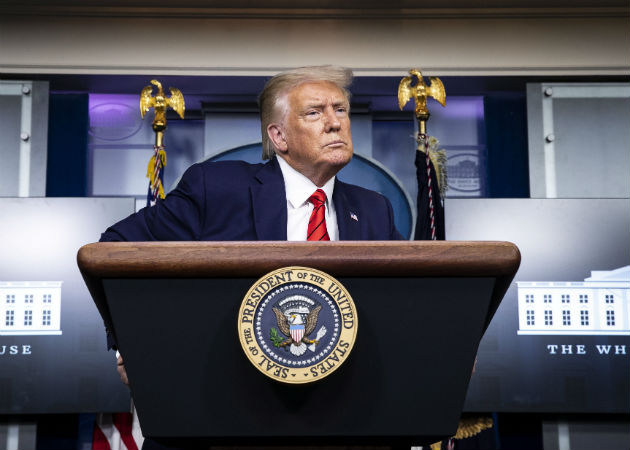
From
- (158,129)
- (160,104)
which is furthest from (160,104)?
(158,129)

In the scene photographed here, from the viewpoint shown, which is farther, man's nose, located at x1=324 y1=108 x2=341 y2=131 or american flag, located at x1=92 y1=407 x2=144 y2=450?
american flag, located at x1=92 y1=407 x2=144 y2=450

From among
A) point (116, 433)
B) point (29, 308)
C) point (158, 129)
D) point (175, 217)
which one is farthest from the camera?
point (116, 433)

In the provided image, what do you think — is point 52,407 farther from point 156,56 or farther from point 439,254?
point 439,254

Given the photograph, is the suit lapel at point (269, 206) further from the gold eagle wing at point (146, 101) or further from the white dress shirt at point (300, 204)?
the gold eagle wing at point (146, 101)

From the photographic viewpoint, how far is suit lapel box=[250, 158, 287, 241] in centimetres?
141

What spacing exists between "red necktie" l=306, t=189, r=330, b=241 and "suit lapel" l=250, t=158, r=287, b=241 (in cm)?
5

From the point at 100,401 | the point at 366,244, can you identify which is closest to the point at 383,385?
the point at 366,244

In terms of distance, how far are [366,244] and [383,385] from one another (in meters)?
0.15

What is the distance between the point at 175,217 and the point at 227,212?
93 millimetres

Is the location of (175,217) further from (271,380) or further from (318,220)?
(271,380)

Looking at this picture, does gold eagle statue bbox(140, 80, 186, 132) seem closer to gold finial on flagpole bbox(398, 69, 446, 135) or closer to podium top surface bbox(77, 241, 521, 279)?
gold finial on flagpole bbox(398, 69, 446, 135)

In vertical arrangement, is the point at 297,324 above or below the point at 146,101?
below

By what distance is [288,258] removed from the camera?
0.86 metres

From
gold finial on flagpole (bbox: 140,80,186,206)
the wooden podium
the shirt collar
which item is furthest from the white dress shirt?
gold finial on flagpole (bbox: 140,80,186,206)
